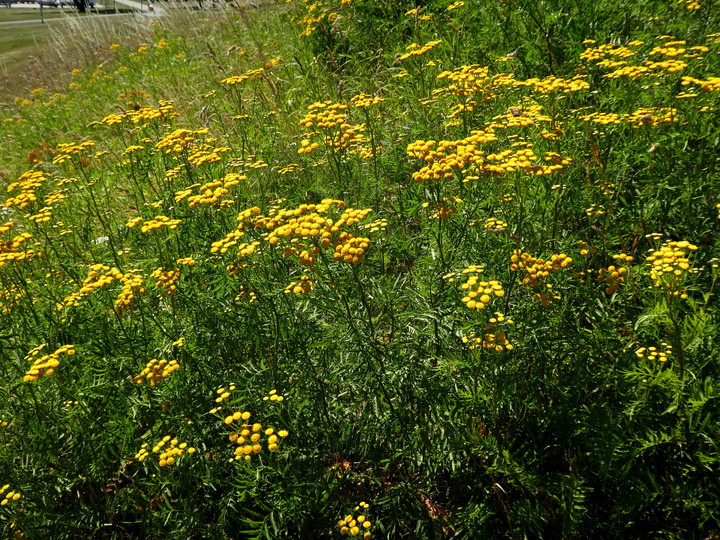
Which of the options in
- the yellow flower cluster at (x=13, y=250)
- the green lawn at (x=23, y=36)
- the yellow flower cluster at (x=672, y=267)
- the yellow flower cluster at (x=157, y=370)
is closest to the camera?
the yellow flower cluster at (x=672, y=267)

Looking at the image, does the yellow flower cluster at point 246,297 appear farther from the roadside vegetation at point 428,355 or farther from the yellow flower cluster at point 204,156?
the yellow flower cluster at point 204,156

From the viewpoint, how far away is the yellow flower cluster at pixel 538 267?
212 cm

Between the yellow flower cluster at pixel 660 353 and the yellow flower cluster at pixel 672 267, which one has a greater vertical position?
the yellow flower cluster at pixel 672 267

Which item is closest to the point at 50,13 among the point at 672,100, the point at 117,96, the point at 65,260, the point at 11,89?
the point at 11,89

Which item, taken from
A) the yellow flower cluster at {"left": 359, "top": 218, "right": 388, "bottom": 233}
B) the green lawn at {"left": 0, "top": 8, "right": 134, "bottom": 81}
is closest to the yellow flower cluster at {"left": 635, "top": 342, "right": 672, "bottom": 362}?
the yellow flower cluster at {"left": 359, "top": 218, "right": 388, "bottom": 233}

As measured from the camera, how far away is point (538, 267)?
2.12 m

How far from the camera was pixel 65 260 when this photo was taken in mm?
4281

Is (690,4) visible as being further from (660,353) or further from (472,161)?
(660,353)

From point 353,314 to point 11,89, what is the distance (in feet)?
55.3

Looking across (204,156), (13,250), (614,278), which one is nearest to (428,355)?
(614,278)

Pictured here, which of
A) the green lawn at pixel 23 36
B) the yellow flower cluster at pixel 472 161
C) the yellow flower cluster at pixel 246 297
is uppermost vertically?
the green lawn at pixel 23 36

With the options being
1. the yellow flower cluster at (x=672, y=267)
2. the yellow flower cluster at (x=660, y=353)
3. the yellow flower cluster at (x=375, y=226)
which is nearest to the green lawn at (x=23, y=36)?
the yellow flower cluster at (x=375, y=226)

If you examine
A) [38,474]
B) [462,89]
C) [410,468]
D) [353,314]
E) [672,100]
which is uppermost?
[462,89]

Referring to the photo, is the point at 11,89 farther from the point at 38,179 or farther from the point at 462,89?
the point at 462,89
